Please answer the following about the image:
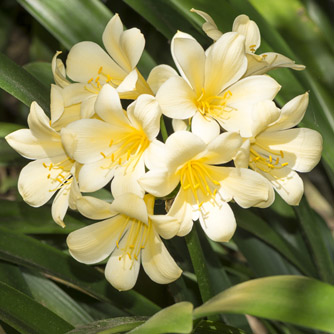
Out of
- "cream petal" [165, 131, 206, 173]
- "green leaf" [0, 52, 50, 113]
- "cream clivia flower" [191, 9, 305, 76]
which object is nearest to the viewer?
"cream petal" [165, 131, 206, 173]

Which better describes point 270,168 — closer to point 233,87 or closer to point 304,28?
point 233,87

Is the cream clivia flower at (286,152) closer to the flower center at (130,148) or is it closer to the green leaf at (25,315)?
the flower center at (130,148)

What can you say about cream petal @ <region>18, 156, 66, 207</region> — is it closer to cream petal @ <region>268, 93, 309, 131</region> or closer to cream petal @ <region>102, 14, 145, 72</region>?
cream petal @ <region>102, 14, 145, 72</region>

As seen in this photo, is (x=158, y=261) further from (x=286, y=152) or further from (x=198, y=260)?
(x=286, y=152)

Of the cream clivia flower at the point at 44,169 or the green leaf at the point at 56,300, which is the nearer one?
the cream clivia flower at the point at 44,169

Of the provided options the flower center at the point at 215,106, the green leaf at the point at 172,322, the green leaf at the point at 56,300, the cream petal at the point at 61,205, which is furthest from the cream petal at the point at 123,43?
the green leaf at the point at 56,300

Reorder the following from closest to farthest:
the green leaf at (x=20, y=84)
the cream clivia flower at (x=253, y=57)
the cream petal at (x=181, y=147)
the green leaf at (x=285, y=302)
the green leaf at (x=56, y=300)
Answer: the green leaf at (x=285, y=302) → the cream petal at (x=181, y=147) → the cream clivia flower at (x=253, y=57) → the green leaf at (x=20, y=84) → the green leaf at (x=56, y=300)

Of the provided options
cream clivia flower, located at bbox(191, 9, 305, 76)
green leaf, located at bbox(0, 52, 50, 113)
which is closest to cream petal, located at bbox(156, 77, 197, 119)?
cream clivia flower, located at bbox(191, 9, 305, 76)
